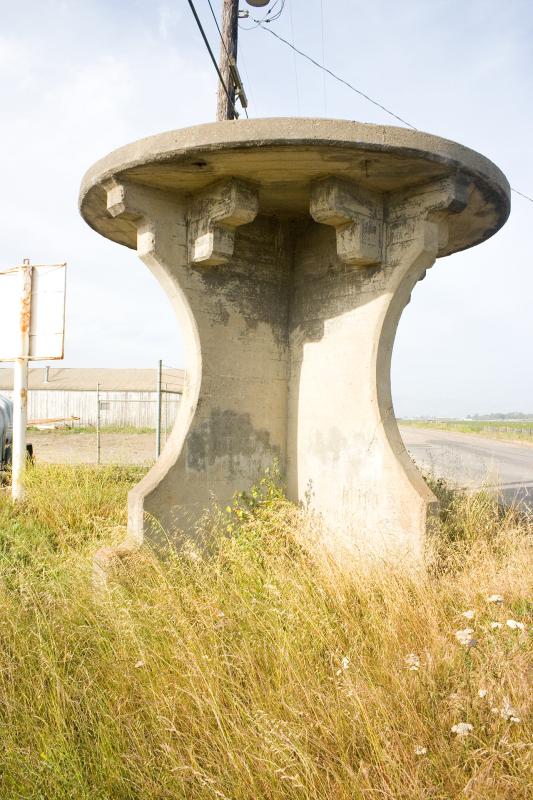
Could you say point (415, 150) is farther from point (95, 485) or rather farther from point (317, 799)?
point (95, 485)

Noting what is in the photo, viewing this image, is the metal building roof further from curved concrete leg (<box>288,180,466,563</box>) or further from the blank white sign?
curved concrete leg (<box>288,180,466,563</box>)

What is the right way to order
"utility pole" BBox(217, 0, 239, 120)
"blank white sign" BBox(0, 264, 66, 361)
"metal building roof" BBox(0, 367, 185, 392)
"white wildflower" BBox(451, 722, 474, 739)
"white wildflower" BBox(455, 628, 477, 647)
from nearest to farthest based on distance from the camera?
"white wildflower" BBox(451, 722, 474, 739) < "white wildflower" BBox(455, 628, 477, 647) < "blank white sign" BBox(0, 264, 66, 361) < "utility pole" BBox(217, 0, 239, 120) < "metal building roof" BBox(0, 367, 185, 392)

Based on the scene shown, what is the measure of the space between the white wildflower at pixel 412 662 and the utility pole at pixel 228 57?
7.02m

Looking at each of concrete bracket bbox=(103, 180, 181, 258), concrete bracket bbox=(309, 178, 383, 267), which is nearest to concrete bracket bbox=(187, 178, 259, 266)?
concrete bracket bbox=(103, 180, 181, 258)

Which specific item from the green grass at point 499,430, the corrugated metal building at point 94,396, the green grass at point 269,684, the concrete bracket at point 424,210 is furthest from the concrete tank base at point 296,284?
the green grass at point 499,430

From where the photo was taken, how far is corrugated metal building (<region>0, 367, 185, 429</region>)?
29016 mm

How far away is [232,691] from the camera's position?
2.41m

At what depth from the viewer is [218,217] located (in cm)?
415

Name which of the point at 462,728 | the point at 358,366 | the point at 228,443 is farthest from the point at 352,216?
the point at 462,728

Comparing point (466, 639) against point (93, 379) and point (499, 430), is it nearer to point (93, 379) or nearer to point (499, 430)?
point (93, 379)

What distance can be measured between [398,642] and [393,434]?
5.87 feet

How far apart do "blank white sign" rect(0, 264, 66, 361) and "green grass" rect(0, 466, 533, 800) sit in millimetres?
3646

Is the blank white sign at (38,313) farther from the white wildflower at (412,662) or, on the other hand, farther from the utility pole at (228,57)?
the white wildflower at (412,662)

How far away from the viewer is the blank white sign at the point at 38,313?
675 cm
